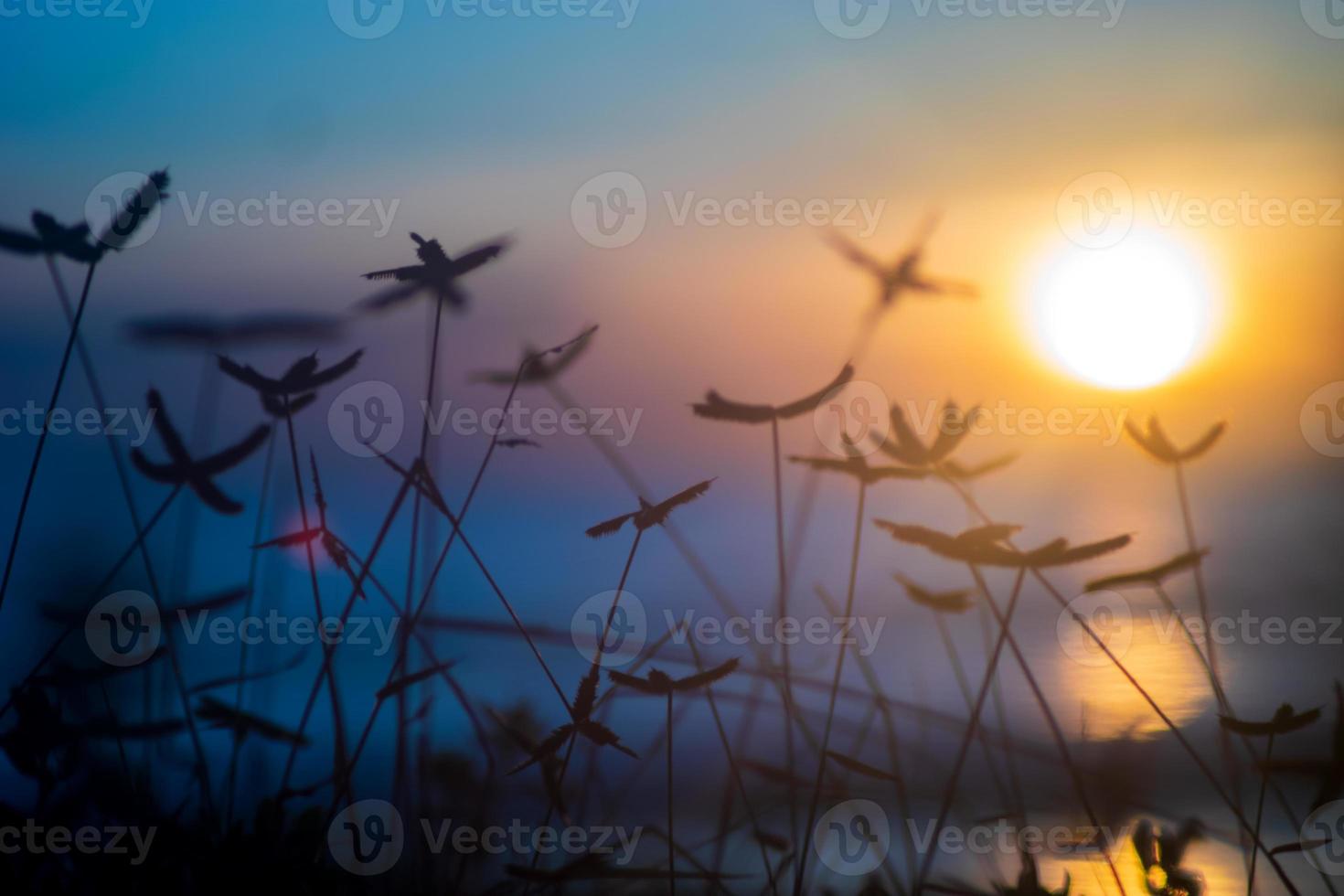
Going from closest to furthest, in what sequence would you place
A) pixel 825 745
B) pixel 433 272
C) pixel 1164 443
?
1. pixel 825 745
2. pixel 433 272
3. pixel 1164 443

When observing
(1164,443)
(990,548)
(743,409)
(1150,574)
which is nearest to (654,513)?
(743,409)

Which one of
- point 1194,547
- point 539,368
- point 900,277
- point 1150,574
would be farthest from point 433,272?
point 1194,547

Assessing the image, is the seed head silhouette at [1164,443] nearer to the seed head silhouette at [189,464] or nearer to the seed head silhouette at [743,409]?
the seed head silhouette at [743,409]

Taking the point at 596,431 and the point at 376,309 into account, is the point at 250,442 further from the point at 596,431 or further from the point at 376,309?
the point at 596,431

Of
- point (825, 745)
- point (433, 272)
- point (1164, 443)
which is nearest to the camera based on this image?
point (825, 745)

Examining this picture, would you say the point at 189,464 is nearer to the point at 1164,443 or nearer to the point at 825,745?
the point at 825,745

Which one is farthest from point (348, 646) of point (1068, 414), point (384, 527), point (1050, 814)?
point (1068, 414)

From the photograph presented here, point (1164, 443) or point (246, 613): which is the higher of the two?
point (1164, 443)

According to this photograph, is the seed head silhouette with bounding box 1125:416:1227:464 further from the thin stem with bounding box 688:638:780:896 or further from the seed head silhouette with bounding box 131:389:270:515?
the seed head silhouette with bounding box 131:389:270:515

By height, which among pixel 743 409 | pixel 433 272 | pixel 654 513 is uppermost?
pixel 433 272

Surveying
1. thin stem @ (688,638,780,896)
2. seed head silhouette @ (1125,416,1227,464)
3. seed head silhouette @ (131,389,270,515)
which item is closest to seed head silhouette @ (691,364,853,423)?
thin stem @ (688,638,780,896)

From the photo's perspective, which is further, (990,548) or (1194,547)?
(1194,547)

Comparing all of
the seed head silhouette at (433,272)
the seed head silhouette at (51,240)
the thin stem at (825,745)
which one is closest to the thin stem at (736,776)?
the thin stem at (825,745)

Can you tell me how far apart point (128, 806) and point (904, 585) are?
3.19 ft
